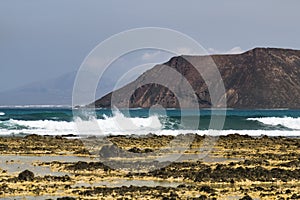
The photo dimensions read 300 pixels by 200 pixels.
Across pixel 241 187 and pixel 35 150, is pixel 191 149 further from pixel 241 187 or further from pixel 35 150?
pixel 241 187

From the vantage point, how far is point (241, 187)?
958 inches

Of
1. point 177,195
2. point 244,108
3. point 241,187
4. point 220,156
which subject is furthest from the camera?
point 244,108

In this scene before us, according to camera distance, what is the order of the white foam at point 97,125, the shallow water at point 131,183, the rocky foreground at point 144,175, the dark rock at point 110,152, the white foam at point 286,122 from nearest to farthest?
the rocky foreground at point 144,175 < the shallow water at point 131,183 < the dark rock at point 110,152 < the white foam at point 97,125 < the white foam at point 286,122

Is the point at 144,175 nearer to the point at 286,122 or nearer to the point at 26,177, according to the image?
the point at 26,177

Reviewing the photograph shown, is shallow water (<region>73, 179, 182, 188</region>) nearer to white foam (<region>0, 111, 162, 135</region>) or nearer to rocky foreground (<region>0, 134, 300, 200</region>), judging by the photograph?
rocky foreground (<region>0, 134, 300, 200</region>)

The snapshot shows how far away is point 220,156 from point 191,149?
23.0 feet

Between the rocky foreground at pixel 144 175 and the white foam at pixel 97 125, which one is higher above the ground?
the white foam at pixel 97 125

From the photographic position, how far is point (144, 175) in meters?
27.9

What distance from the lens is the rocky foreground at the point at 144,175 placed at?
882 inches

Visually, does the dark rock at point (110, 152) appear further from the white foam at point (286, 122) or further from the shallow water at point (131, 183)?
the white foam at point (286, 122)

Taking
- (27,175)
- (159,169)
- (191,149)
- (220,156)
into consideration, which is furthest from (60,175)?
(191,149)

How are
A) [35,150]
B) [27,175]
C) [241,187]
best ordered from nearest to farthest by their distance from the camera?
[241,187], [27,175], [35,150]

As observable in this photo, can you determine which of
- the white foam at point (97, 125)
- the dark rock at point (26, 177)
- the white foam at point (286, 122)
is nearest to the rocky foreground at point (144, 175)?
the dark rock at point (26, 177)

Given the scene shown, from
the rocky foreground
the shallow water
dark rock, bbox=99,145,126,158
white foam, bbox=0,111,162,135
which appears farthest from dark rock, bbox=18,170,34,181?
white foam, bbox=0,111,162,135
